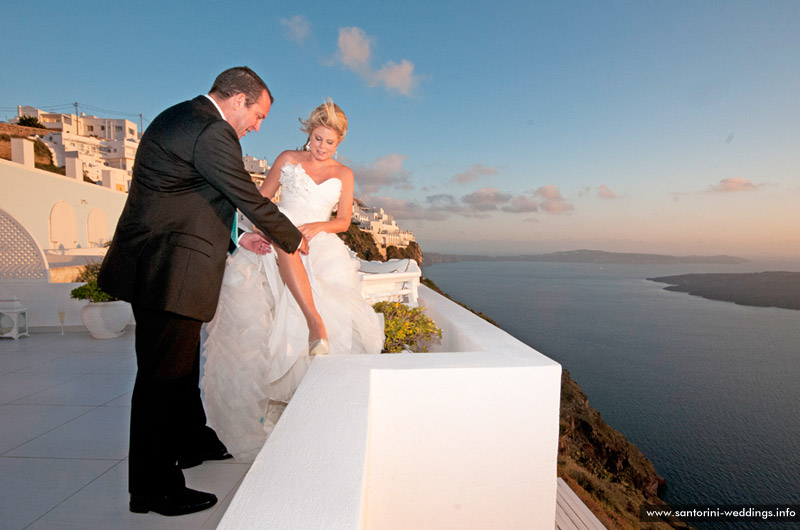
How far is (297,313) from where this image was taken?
8.00 feet

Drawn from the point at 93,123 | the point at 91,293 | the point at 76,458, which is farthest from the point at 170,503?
the point at 93,123

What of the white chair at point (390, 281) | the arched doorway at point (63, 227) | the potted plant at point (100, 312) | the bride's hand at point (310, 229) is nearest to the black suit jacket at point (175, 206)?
the bride's hand at point (310, 229)

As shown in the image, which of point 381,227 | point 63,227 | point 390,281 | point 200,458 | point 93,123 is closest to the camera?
point 200,458

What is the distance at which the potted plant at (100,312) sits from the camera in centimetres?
532

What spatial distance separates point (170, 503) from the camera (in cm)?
171

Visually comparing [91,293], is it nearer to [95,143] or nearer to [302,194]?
[302,194]

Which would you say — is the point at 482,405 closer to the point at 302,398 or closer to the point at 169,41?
the point at 302,398

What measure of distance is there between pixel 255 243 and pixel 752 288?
10285 cm

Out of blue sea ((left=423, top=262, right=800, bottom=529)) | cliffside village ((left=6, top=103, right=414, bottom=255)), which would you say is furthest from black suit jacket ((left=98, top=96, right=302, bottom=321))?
cliffside village ((left=6, top=103, right=414, bottom=255))

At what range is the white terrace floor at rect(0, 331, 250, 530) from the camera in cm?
173

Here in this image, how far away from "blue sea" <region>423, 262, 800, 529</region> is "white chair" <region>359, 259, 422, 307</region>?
28.6m

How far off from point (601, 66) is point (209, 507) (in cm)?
5854

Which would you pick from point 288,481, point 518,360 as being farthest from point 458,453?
point 288,481

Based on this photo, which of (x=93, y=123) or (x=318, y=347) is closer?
(x=318, y=347)
